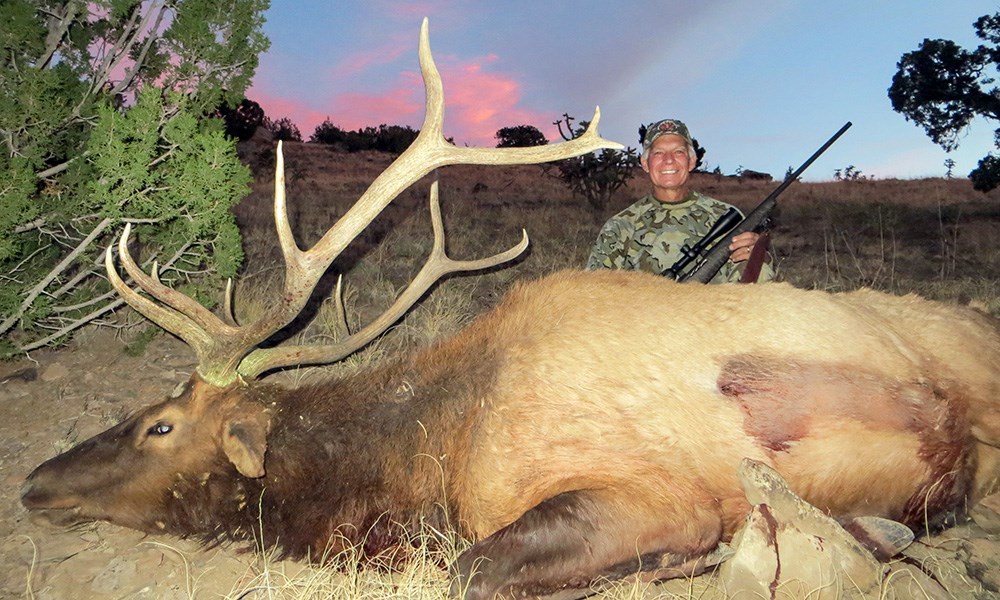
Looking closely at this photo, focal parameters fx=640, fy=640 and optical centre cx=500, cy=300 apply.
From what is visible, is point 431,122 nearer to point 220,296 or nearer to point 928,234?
point 220,296

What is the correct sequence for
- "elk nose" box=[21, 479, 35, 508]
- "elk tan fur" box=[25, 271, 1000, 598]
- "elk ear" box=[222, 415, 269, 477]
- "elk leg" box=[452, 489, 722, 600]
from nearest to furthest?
1. "elk leg" box=[452, 489, 722, 600]
2. "elk tan fur" box=[25, 271, 1000, 598]
3. "elk ear" box=[222, 415, 269, 477]
4. "elk nose" box=[21, 479, 35, 508]

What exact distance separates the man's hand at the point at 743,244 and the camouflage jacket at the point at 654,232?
0.58 m

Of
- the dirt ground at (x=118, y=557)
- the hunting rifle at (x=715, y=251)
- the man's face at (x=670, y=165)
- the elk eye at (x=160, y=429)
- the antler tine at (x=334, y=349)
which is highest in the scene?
the man's face at (x=670, y=165)

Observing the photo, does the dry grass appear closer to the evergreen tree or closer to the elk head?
the elk head

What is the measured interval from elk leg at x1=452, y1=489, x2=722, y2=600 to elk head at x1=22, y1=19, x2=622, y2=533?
1.06 m

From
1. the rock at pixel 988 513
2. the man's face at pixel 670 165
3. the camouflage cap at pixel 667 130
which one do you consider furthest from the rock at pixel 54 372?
the rock at pixel 988 513

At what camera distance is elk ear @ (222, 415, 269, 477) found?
99.7 inches

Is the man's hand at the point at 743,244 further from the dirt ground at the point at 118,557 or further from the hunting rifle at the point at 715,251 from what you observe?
A: the dirt ground at the point at 118,557

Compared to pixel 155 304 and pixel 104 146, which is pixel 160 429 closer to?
pixel 155 304

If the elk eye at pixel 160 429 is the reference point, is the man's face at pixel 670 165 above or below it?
above

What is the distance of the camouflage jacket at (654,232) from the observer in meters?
4.79

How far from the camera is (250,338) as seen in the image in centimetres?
266

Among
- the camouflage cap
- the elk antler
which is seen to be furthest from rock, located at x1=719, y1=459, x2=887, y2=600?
the camouflage cap

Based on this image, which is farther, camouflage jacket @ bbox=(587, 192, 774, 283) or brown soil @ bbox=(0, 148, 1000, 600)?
camouflage jacket @ bbox=(587, 192, 774, 283)
